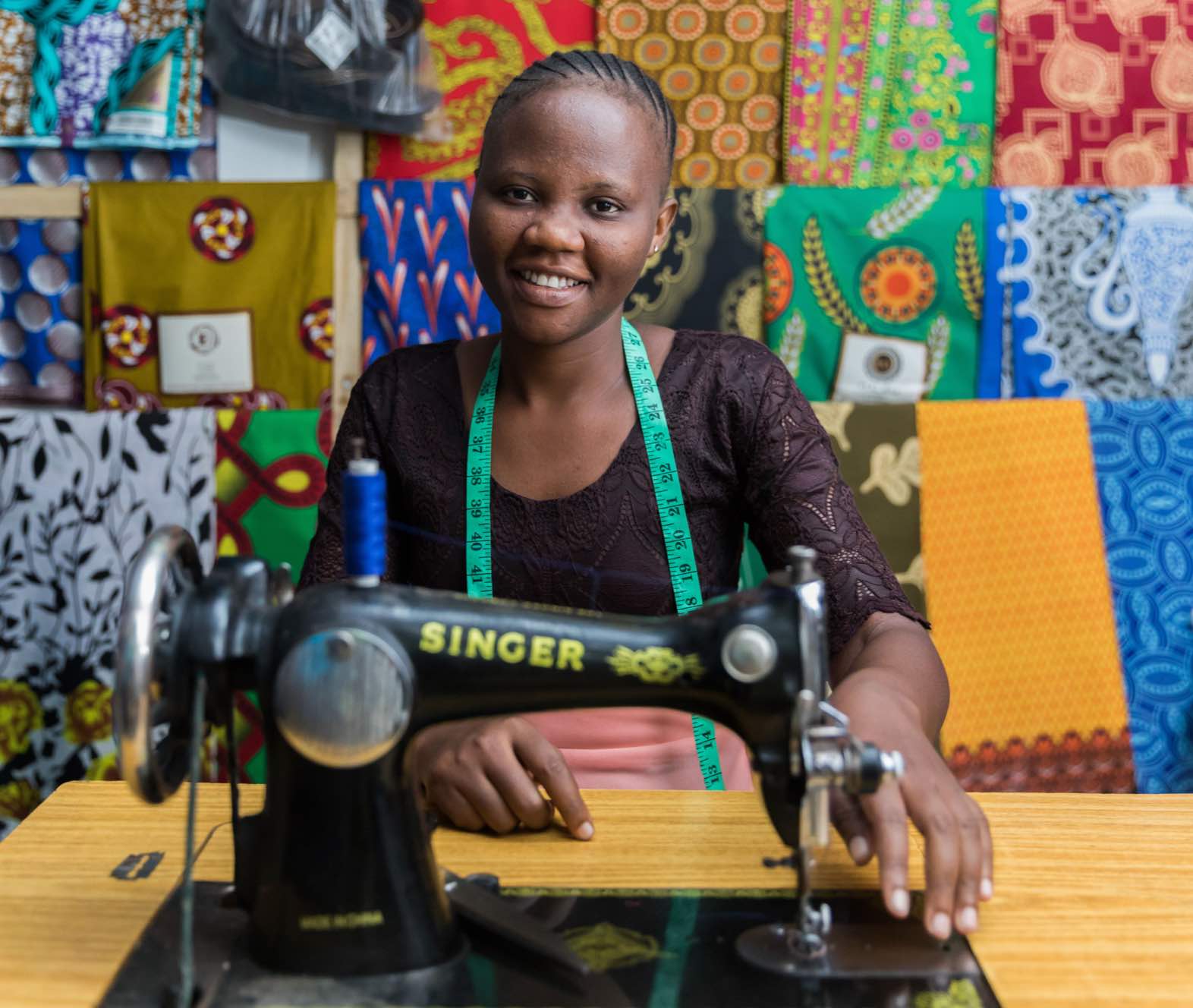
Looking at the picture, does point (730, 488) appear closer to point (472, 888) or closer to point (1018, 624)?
point (472, 888)

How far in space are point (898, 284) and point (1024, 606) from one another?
0.72 m

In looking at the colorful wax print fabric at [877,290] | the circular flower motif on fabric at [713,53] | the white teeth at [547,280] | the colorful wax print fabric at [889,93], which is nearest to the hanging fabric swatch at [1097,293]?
the colorful wax print fabric at [877,290]

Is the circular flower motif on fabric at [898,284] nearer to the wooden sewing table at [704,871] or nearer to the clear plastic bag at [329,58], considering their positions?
the clear plastic bag at [329,58]

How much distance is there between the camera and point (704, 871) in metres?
1.07

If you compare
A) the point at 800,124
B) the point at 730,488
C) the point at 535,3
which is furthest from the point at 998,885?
the point at 535,3

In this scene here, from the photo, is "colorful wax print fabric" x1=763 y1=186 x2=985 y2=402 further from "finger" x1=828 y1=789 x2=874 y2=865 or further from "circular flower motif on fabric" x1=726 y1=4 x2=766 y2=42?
"finger" x1=828 y1=789 x2=874 y2=865

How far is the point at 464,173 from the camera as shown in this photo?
9.27ft

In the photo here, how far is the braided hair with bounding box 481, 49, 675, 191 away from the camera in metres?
1.46

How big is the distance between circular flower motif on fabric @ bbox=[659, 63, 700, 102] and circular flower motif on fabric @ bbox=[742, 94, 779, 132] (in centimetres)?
12

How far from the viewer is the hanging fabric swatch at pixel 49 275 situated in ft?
9.49

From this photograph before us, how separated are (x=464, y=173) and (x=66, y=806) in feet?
6.27

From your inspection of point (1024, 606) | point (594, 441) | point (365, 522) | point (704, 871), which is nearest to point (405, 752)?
point (365, 522)

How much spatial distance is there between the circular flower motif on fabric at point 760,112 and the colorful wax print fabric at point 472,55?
14.3 inches

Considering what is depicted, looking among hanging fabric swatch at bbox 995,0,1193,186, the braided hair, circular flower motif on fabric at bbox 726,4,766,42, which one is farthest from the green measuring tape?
hanging fabric swatch at bbox 995,0,1193,186
